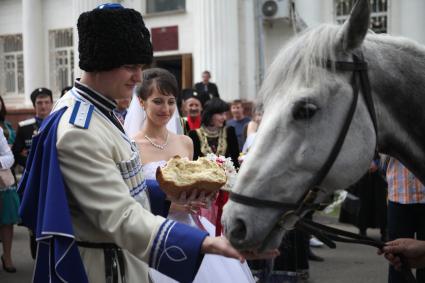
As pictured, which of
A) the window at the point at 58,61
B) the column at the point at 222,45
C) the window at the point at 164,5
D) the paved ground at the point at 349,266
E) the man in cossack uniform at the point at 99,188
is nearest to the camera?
the man in cossack uniform at the point at 99,188

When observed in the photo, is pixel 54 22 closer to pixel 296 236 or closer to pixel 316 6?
pixel 316 6

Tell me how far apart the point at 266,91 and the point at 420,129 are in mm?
655

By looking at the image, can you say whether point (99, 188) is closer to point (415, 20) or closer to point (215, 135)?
point (215, 135)

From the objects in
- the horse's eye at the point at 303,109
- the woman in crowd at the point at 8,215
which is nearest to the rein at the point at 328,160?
the horse's eye at the point at 303,109

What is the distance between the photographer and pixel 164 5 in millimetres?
14648

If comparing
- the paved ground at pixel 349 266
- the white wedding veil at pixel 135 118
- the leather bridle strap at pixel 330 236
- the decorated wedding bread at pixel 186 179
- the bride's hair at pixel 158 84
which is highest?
the bride's hair at pixel 158 84

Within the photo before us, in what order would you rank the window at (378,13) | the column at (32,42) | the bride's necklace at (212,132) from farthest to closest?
1. the column at (32,42)
2. the window at (378,13)
3. the bride's necklace at (212,132)

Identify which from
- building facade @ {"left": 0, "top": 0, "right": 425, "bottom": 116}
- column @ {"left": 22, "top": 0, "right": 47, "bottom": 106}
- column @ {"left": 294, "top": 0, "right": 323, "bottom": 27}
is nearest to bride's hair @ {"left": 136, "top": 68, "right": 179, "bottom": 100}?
building facade @ {"left": 0, "top": 0, "right": 425, "bottom": 116}

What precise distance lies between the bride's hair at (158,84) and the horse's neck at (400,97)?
179 centimetres

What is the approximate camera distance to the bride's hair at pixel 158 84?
3455 mm

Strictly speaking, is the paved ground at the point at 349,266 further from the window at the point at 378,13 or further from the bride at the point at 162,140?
the window at the point at 378,13

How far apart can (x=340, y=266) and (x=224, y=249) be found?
171 inches

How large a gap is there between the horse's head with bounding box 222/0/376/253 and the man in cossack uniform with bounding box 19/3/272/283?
0.52 feet

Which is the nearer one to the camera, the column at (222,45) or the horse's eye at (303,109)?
A: the horse's eye at (303,109)
